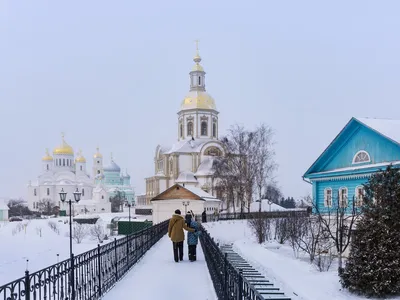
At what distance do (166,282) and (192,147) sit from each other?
46.4 metres

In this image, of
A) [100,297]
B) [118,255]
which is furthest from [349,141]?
[100,297]

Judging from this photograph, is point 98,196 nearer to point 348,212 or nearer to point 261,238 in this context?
point 261,238

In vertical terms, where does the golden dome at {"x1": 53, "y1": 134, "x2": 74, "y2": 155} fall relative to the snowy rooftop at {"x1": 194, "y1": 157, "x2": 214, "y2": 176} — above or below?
above

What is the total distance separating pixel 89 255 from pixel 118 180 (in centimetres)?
9195

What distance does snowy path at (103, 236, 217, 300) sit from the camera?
727 cm

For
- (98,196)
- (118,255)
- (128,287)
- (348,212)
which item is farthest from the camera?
(98,196)

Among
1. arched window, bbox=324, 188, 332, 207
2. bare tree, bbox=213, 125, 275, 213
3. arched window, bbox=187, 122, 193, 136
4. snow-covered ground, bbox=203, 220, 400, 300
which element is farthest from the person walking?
arched window, bbox=187, 122, 193, 136

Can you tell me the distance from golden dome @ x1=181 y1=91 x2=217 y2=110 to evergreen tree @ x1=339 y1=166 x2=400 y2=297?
47223 mm

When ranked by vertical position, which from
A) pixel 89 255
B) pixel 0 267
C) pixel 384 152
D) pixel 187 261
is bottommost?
pixel 0 267

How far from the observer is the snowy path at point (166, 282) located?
727 cm

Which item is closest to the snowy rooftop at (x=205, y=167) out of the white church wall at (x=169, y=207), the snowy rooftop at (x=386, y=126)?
the white church wall at (x=169, y=207)

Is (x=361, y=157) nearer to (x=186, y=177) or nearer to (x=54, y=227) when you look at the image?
(x=186, y=177)

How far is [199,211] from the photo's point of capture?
35.5 metres

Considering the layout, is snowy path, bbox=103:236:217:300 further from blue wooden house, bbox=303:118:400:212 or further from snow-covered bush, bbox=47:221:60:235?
snow-covered bush, bbox=47:221:60:235
